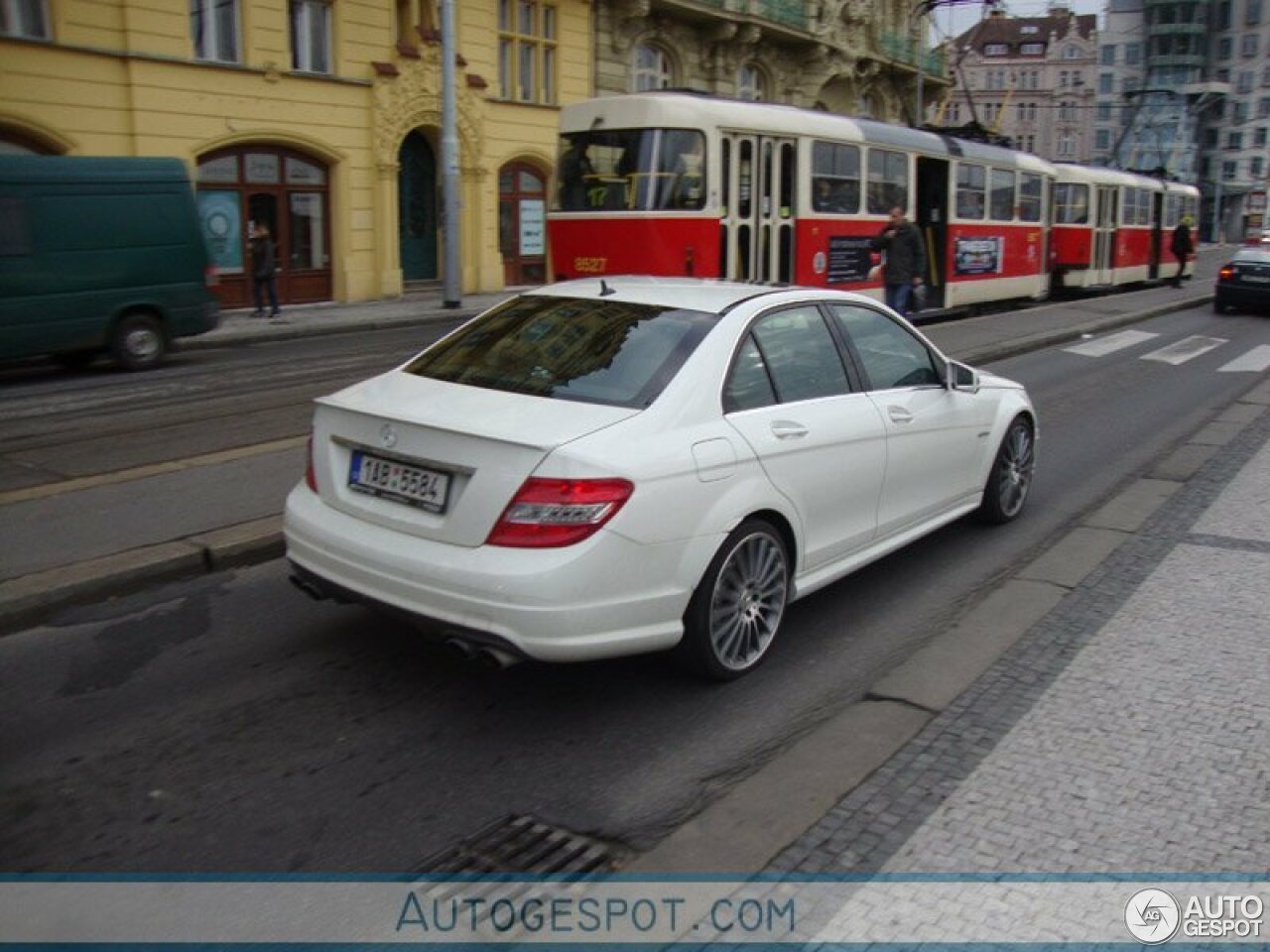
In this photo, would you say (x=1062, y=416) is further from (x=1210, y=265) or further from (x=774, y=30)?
(x=1210, y=265)

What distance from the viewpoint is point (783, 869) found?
11.3 ft

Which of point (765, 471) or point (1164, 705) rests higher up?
point (765, 471)

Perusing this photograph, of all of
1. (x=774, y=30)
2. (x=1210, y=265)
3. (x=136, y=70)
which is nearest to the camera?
(x=136, y=70)

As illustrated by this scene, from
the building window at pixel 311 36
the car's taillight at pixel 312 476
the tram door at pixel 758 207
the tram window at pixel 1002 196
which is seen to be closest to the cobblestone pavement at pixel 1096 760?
the car's taillight at pixel 312 476

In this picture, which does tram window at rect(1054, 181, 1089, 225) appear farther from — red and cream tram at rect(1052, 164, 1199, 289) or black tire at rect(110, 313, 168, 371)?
black tire at rect(110, 313, 168, 371)

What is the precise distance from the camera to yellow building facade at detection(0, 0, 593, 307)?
776 inches

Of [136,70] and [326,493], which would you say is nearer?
[326,493]

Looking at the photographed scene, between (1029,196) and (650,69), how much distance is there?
12.7m

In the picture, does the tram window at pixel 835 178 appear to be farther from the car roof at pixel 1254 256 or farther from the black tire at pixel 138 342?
the car roof at pixel 1254 256

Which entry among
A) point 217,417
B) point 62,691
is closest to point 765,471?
point 62,691

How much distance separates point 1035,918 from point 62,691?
3679mm

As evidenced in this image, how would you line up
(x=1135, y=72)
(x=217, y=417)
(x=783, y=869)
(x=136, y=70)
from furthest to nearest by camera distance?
(x=1135, y=72) < (x=136, y=70) < (x=217, y=417) < (x=783, y=869)

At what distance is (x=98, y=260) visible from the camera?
14.3 meters

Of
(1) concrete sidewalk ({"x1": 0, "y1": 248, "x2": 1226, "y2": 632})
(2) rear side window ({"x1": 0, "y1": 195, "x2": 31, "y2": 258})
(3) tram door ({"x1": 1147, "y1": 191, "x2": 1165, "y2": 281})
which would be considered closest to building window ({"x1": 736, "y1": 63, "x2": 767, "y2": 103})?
(3) tram door ({"x1": 1147, "y1": 191, "x2": 1165, "y2": 281})
